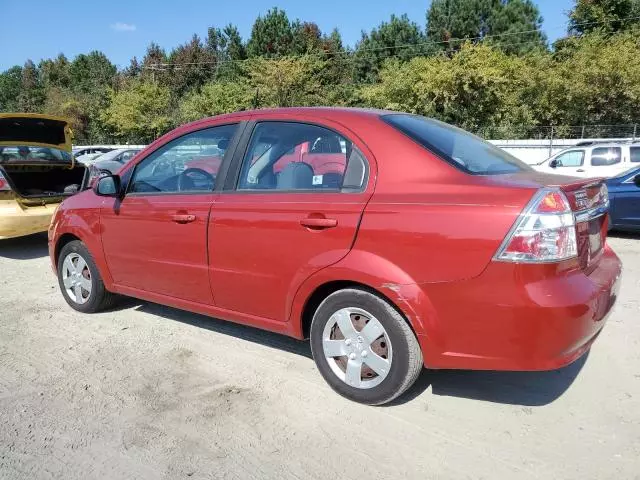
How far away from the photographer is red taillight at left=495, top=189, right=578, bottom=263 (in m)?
2.53

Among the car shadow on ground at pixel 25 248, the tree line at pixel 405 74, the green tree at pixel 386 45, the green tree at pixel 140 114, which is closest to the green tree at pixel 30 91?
the tree line at pixel 405 74

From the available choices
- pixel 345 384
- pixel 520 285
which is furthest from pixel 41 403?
pixel 520 285

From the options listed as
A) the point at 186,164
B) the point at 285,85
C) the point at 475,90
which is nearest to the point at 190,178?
the point at 186,164

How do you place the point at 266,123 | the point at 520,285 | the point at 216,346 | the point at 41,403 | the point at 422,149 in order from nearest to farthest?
the point at 520,285, the point at 422,149, the point at 41,403, the point at 266,123, the point at 216,346

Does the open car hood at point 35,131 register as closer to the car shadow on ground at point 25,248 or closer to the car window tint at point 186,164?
the car shadow on ground at point 25,248

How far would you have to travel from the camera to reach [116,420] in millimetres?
3037

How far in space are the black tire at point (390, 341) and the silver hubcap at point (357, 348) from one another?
0.03 metres

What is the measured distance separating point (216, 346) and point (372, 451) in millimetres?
1735

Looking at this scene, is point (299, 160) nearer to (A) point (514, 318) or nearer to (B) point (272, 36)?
(A) point (514, 318)

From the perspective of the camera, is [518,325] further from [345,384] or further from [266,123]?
[266,123]

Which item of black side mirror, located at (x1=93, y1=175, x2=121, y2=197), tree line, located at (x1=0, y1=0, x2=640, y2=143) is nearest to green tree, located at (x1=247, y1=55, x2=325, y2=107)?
tree line, located at (x1=0, y1=0, x2=640, y2=143)

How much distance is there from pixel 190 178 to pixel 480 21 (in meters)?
51.5

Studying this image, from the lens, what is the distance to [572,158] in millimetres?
13719

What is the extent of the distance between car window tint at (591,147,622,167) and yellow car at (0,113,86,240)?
11.4m
